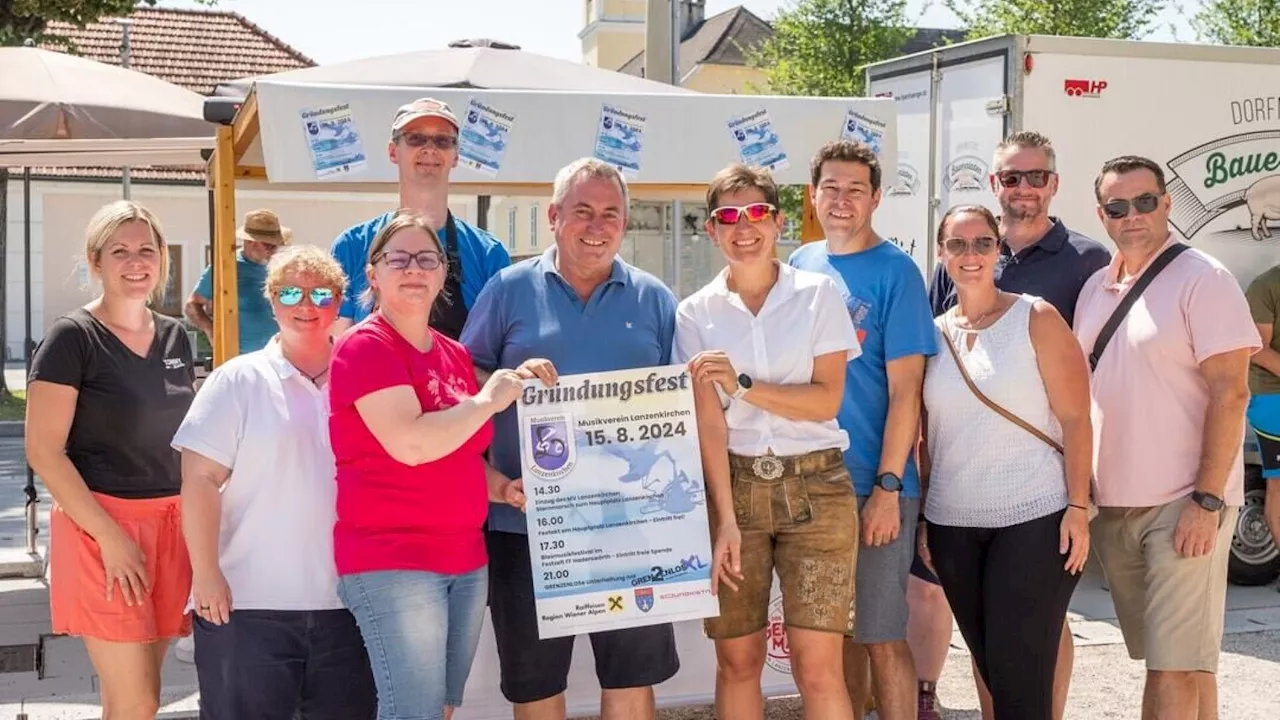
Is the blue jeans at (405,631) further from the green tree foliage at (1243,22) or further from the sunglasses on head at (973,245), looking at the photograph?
the green tree foliage at (1243,22)

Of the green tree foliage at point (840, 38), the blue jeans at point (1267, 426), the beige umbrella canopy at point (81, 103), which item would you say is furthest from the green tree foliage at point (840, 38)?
the blue jeans at point (1267, 426)

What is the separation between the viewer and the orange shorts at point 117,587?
3.64 m

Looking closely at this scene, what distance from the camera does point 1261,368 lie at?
7164 millimetres

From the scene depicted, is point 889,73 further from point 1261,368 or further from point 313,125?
point 313,125

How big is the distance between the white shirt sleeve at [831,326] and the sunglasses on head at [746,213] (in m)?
0.26

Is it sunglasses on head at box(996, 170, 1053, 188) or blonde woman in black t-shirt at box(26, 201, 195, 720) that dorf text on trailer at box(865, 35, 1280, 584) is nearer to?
sunglasses on head at box(996, 170, 1053, 188)

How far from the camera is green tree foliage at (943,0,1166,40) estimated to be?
80.1 ft

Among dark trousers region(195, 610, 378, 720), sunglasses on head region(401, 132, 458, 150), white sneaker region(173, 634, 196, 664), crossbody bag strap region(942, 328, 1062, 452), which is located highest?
sunglasses on head region(401, 132, 458, 150)

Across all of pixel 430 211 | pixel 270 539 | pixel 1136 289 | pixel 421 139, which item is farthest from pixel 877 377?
pixel 270 539

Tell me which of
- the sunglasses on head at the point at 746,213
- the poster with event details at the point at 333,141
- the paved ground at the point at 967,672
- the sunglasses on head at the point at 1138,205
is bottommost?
the paved ground at the point at 967,672

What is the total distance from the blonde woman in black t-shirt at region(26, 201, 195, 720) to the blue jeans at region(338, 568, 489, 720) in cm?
72

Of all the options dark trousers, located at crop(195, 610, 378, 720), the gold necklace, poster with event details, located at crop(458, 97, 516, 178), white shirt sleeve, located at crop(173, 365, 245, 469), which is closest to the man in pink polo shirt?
the gold necklace

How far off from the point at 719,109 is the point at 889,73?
A: 4.16 meters

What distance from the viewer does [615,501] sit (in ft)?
12.3
